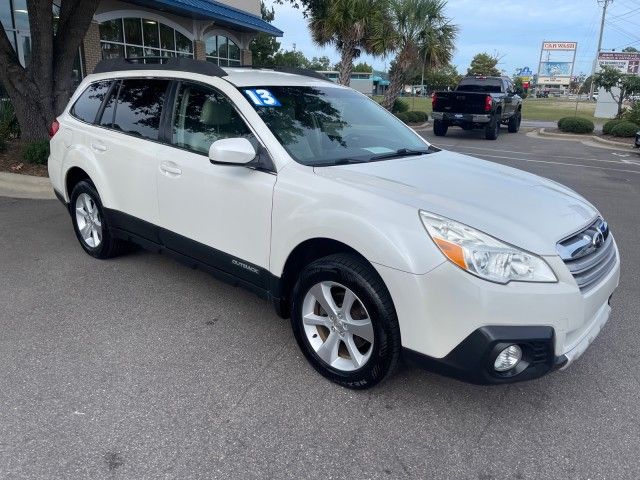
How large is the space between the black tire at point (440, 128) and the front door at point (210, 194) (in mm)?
15657

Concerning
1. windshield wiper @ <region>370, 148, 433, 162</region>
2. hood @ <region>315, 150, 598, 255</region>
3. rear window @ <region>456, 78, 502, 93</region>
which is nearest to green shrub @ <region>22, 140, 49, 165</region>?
windshield wiper @ <region>370, 148, 433, 162</region>

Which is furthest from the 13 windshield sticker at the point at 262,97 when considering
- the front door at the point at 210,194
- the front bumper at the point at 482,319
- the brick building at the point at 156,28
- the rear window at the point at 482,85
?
the rear window at the point at 482,85

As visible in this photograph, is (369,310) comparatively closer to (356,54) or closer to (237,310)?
(237,310)

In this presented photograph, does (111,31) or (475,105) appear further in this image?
(475,105)

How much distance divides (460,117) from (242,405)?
1635 centimetres

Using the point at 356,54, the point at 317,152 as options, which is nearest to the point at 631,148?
the point at 356,54

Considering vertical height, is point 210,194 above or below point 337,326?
above

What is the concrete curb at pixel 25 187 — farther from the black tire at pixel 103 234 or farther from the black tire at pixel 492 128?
the black tire at pixel 492 128

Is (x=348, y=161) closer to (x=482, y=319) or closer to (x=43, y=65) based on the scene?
(x=482, y=319)

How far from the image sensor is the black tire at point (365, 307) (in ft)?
8.82

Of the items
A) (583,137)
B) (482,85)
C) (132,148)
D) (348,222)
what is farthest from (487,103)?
(348,222)

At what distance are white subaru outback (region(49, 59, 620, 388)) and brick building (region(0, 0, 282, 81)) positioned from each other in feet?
37.4

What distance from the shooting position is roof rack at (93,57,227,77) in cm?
380

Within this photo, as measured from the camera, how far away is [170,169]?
3.83 metres
